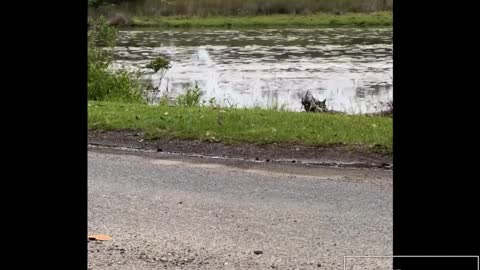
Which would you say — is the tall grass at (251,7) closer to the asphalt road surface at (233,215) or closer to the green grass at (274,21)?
the green grass at (274,21)

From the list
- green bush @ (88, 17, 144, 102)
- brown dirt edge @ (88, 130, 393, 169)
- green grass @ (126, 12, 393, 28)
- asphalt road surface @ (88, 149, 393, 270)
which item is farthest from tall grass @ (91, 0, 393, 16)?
asphalt road surface @ (88, 149, 393, 270)

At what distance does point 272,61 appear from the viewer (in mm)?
27344

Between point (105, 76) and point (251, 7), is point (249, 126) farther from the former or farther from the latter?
point (251, 7)

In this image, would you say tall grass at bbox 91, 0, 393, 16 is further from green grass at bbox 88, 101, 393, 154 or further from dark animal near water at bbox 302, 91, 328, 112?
green grass at bbox 88, 101, 393, 154

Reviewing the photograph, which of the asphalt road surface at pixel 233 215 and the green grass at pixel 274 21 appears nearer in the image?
the asphalt road surface at pixel 233 215

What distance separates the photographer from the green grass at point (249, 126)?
33.4 feet

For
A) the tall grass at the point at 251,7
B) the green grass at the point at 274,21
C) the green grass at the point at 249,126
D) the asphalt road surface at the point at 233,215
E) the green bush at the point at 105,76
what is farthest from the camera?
the tall grass at the point at 251,7

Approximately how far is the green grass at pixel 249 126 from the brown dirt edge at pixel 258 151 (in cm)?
19

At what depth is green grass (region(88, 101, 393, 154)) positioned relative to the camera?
33.4 feet

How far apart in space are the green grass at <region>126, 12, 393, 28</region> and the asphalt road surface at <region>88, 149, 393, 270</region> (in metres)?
42.6

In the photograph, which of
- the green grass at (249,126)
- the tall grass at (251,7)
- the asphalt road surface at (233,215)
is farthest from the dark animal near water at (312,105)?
the tall grass at (251,7)

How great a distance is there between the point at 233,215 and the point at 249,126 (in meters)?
4.52
